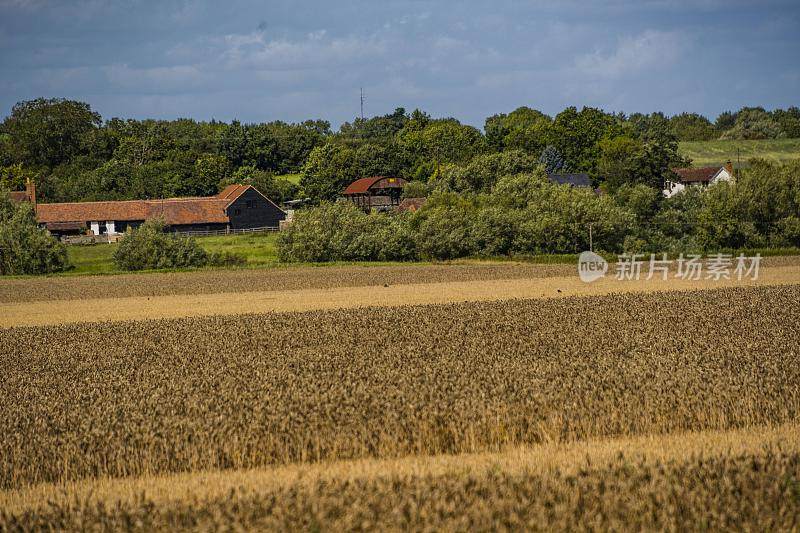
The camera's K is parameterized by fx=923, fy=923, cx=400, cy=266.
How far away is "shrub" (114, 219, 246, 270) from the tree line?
35.7m

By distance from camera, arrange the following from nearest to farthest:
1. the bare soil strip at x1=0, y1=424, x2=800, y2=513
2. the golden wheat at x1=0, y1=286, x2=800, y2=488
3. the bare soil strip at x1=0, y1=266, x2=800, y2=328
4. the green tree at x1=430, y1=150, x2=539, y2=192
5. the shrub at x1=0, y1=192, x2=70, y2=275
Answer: the bare soil strip at x1=0, y1=424, x2=800, y2=513 → the golden wheat at x1=0, y1=286, x2=800, y2=488 → the bare soil strip at x1=0, y1=266, x2=800, y2=328 → the shrub at x1=0, y1=192, x2=70, y2=275 → the green tree at x1=430, y1=150, x2=539, y2=192

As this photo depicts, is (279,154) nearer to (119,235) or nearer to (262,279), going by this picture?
(119,235)


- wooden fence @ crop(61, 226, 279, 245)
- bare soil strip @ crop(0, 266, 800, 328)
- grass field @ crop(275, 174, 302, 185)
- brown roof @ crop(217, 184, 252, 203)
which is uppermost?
grass field @ crop(275, 174, 302, 185)

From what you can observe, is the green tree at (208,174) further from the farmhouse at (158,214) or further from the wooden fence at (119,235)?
the wooden fence at (119,235)

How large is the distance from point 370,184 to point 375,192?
1542mm

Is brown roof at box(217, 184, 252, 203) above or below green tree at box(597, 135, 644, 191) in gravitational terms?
below

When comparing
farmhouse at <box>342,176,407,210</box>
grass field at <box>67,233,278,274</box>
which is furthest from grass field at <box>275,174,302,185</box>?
grass field at <box>67,233,278,274</box>

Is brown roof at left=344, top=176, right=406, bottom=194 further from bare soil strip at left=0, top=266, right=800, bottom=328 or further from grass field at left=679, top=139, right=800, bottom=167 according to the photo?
grass field at left=679, top=139, right=800, bottom=167

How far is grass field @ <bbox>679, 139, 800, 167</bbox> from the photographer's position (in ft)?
521

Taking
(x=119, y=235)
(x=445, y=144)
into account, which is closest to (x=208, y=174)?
(x=119, y=235)

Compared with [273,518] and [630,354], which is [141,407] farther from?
[630,354]

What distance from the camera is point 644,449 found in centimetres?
1384

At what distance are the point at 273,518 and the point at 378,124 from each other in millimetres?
169745

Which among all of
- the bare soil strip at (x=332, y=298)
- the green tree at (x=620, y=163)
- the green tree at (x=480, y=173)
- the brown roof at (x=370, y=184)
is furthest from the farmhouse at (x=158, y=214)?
the bare soil strip at (x=332, y=298)
